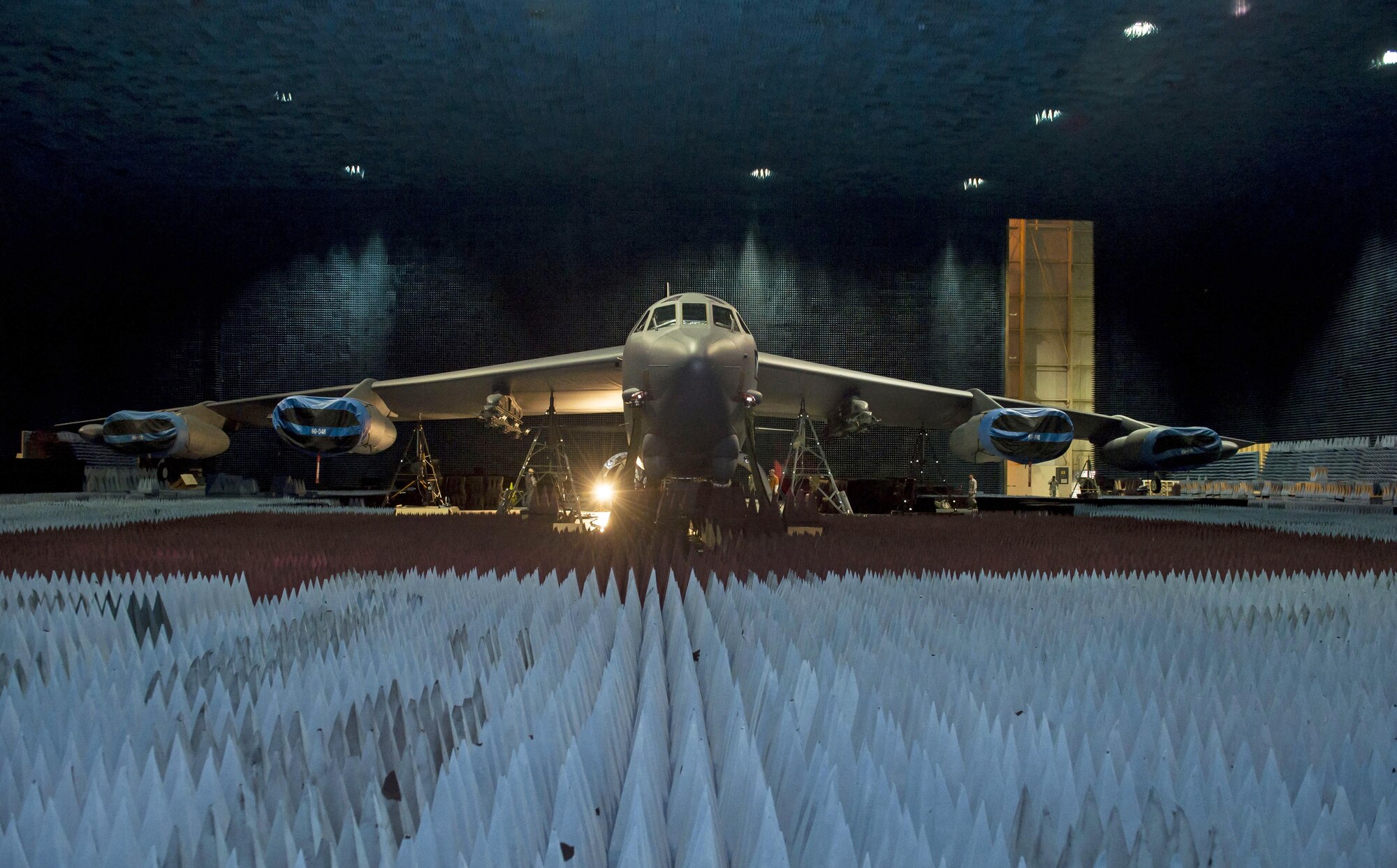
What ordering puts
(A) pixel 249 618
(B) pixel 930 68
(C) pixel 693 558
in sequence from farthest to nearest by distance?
(B) pixel 930 68
(C) pixel 693 558
(A) pixel 249 618

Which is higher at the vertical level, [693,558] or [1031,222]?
[1031,222]

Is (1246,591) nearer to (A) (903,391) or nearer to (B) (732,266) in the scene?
(A) (903,391)

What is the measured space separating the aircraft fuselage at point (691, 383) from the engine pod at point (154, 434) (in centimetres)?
462

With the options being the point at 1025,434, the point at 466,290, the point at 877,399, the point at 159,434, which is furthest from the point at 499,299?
the point at 1025,434

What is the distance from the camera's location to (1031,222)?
1566 cm

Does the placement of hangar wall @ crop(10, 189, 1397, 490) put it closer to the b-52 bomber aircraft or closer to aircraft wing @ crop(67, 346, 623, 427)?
the b-52 bomber aircraft

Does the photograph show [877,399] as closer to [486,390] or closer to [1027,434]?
[1027,434]

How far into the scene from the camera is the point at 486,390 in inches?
327

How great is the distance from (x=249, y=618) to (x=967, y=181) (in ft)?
43.2

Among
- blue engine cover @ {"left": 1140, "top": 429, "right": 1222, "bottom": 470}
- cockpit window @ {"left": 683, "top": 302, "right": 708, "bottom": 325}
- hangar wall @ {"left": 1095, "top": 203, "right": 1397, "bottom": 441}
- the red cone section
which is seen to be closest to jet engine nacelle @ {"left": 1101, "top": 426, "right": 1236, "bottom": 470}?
blue engine cover @ {"left": 1140, "top": 429, "right": 1222, "bottom": 470}

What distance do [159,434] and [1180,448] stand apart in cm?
968

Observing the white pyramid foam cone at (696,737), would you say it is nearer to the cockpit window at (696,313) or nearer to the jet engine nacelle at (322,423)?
the cockpit window at (696,313)

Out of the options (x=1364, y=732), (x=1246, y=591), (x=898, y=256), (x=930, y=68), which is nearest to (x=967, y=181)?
(x=898, y=256)

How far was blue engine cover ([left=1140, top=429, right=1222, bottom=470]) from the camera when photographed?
6.54 m
